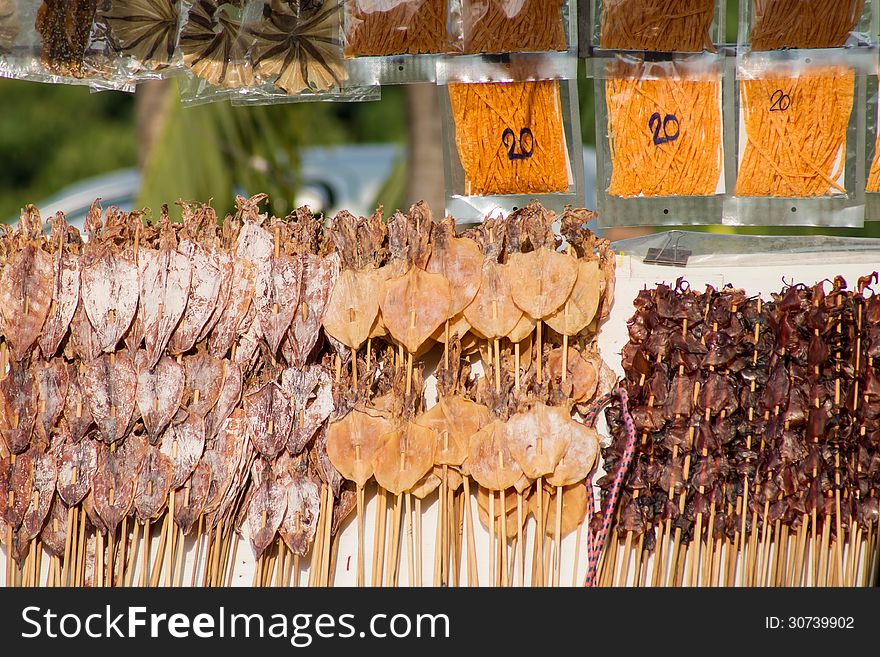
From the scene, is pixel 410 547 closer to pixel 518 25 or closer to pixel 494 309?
pixel 494 309

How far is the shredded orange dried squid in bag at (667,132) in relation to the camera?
235 cm

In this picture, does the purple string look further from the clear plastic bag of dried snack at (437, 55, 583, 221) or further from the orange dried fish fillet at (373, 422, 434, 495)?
the clear plastic bag of dried snack at (437, 55, 583, 221)

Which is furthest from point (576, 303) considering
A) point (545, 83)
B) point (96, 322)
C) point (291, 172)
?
point (291, 172)

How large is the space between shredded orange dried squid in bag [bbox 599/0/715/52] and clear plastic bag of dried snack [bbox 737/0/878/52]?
0.34 feet

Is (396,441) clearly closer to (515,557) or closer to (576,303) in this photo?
(515,557)

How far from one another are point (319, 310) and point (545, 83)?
2.73ft

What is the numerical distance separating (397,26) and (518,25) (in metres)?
0.31

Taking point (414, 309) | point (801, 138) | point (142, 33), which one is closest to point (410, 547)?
point (414, 309)

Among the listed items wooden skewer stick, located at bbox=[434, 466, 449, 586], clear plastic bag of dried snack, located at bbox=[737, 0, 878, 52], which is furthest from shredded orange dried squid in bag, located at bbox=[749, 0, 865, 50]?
wooden skewer stick, located at bbox=[434, 466, 449, 586]

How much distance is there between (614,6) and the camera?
7.58 feet

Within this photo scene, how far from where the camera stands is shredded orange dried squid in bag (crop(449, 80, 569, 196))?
2.38 meters

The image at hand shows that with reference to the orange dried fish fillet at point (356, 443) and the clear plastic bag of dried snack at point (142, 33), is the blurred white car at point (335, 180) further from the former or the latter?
the orange dried fish fillet at point (356, 443)

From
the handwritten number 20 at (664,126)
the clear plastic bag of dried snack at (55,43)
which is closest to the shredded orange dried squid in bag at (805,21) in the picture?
the handwritten number 20 at (664,126)

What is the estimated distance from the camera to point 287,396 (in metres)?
2.23
